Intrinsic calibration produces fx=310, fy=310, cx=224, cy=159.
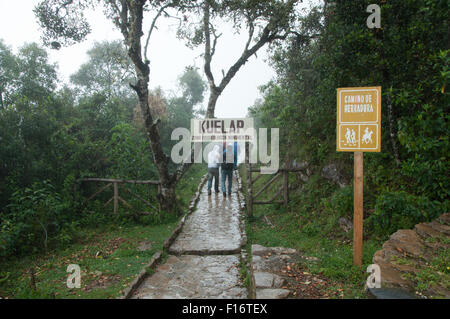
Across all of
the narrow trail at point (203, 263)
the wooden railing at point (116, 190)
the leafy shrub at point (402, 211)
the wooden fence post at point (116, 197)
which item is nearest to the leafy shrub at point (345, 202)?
the leafy shrub at point (402, 211)

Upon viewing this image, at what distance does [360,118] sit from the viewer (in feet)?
15.1

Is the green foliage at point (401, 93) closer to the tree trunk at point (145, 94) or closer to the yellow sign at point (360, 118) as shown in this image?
the yellow sign at point (360, 118)

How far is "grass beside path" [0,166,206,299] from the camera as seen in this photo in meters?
4.84

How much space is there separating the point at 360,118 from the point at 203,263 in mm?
3726

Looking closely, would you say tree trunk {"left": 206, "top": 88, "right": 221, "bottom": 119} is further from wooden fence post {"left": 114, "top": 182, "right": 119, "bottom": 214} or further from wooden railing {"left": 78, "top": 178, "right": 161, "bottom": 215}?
wooden fence post {"left": 114, "top": 182, "right": 119, "bottom": 214}

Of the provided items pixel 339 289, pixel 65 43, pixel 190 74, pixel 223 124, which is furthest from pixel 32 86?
pixel 339 289

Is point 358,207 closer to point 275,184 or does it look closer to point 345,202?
point 345,202

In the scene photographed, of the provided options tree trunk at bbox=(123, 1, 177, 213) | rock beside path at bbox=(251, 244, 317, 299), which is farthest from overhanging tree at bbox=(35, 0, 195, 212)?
rock beside path at bbox=(251, 244, 317, 299)

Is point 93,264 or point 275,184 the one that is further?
point 275,184

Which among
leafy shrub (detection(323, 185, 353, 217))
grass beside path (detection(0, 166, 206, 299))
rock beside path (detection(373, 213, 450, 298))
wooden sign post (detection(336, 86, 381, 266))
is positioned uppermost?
wooden sign post (detection(336, 86, 381, 266))

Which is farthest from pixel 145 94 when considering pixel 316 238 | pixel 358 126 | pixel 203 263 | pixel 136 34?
pixel 358 126

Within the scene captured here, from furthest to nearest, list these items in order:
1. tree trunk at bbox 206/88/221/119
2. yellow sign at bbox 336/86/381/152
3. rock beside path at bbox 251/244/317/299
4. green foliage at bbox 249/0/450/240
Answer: tree trunk at bbox 206/88/221/119 < green foliage at bbox 249/0/450/240 < yellow sign at bbox 336/86/381/152 < rock beside path at bbox 251/244/317/299

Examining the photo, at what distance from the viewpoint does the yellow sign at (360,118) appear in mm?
4523

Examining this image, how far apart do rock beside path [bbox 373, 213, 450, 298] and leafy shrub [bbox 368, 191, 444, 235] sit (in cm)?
17
